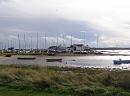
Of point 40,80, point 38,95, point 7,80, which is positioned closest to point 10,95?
point 38,95

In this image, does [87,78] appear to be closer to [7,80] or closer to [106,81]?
[106,81]

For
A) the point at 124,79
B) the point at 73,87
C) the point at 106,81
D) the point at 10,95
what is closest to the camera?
the point at 10,95

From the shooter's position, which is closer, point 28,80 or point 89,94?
point 89,94

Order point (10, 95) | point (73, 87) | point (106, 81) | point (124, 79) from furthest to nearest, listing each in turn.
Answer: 1. point (106, 81)
2. point (124, 79)
3. point (73, 87)
4. point (10, 95)

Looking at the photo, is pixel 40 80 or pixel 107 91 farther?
pixel 40 80

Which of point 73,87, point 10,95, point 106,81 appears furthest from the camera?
point 106,81

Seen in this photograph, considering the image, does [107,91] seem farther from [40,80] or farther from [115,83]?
[40,80]

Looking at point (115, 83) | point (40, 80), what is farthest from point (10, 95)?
point (115, 83)

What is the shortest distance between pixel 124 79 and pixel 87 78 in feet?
9.52

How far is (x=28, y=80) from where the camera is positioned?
64.3ft

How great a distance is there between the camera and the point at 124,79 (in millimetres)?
18828

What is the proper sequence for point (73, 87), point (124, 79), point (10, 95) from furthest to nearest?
point (124, 79) → point (73, 87) → point (10, 95)

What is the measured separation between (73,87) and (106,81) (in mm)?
3358

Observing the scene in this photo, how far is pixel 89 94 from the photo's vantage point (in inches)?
634
